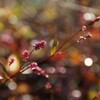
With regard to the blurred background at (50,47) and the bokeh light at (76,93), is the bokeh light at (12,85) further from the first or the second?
the bokeh light at (76,93)

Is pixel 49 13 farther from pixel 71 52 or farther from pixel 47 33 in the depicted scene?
pixel 71 52

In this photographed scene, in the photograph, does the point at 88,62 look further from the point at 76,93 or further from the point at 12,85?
the point at 12,85

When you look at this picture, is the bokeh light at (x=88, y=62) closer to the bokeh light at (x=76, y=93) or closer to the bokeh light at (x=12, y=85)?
the bokeh light at (x=76, y=93)

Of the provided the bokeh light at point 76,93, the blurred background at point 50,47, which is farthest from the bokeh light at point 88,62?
the bokeh light at point 76,93

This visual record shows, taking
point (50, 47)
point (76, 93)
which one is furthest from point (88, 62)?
point (50, 47)

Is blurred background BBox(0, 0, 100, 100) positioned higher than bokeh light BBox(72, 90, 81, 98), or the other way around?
blurred background BBox(0, 0, 100, 100)

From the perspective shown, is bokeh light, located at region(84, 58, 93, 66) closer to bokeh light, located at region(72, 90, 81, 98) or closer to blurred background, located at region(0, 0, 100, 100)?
blurred background, located at region(0, 0, 100, 100)

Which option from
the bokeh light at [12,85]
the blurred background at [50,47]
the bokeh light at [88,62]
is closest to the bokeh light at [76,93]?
the blurred background at [50,47]

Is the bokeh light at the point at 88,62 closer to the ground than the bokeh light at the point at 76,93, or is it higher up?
higher up

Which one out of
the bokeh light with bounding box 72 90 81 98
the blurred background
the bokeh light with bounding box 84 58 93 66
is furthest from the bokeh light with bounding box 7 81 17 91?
the bokeh light with bounding box 84 58 93 66
